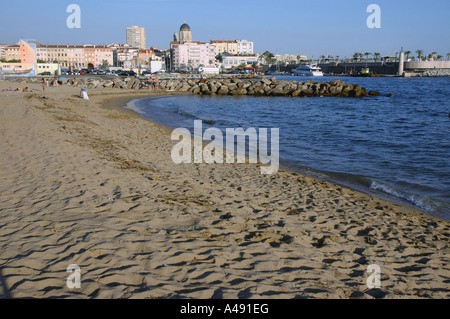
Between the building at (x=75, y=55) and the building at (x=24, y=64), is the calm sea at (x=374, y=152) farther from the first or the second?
the building at (x=75, y=55)

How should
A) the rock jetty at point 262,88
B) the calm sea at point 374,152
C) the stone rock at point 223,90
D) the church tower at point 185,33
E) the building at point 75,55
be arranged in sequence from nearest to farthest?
1. the calm sea at point 374,152
2. the rock jetty at point 262,88
3. the stone rock at point 223,90
4. the building at point 75,55
5. the church tower at point 185,33

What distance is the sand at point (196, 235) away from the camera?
3662 millimetres

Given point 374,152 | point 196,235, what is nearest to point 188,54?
point 374,152

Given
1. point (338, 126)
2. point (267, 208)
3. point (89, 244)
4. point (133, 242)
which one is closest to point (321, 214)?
point (267, 208)

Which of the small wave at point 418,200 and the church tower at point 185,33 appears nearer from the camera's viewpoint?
the small wave at point 418,200

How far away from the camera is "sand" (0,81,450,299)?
3.66 m

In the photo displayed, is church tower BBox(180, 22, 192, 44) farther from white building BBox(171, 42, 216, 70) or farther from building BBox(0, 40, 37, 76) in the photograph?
building BBox(0, 40, 37, 76)

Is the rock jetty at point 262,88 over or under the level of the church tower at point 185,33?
under

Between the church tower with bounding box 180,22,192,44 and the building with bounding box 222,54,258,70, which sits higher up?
the church tower with bounding box 180,22,192,44

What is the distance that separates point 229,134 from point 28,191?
1130 centimetres

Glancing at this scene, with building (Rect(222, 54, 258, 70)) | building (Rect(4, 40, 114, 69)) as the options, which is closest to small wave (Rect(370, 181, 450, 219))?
building (Rect(4, 40, 114, 69))

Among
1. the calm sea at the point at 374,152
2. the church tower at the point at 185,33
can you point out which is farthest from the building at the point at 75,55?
the calm sea at the point at 374,152

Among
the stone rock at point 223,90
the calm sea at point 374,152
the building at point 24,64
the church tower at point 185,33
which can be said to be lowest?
the calm sea at point 374,152

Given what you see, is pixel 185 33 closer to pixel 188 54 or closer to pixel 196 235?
pixel 188 54
